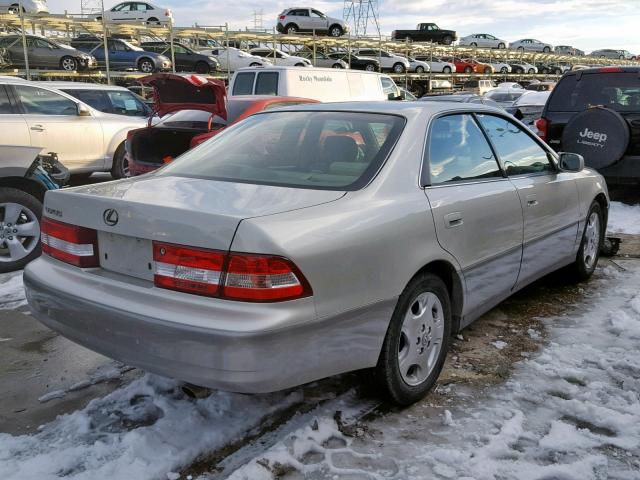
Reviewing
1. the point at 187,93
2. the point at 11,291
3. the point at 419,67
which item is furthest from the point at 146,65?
the point at 11,291

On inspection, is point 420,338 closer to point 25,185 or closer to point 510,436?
point 510,436

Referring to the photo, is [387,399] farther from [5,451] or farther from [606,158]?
[606,158]

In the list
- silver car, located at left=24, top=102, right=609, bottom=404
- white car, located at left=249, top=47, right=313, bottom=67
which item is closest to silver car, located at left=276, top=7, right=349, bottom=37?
white car, located at left=249, top=47, right=313, bottom=67

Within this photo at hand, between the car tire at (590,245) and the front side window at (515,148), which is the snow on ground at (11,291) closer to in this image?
the front side window at (515,148)

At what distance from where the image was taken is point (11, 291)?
4922 mm

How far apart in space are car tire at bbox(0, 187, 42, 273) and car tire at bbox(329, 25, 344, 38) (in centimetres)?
3610

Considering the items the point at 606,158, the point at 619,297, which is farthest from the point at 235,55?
the point at 619,297

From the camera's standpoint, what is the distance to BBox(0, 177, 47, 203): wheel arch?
5.50 meters

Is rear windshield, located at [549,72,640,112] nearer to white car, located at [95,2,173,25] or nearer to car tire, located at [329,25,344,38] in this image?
white car, located at [95,2,173,25]

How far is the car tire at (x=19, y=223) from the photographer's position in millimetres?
5359

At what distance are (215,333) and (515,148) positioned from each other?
271 cm

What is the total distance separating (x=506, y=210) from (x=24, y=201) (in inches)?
161

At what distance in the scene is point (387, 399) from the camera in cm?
303

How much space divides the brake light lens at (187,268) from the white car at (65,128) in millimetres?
6645
